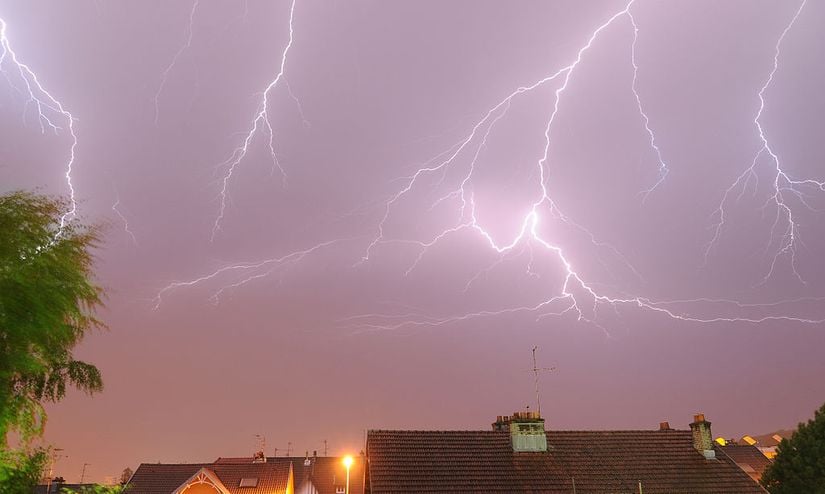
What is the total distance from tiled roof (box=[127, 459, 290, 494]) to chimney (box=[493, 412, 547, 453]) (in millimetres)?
17506

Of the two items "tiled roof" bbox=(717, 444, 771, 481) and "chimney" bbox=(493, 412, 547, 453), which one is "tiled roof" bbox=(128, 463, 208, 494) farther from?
"tiled roof" bbox=(717, 444, 771, 481)

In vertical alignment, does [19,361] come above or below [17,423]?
above

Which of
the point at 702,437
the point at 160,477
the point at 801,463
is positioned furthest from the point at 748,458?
the point at 160,477

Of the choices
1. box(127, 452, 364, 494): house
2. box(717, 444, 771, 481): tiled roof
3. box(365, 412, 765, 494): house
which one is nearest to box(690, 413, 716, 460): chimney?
box(365, 412, 765, 494): house

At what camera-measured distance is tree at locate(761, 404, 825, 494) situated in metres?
20.4

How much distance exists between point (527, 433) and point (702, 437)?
736cm

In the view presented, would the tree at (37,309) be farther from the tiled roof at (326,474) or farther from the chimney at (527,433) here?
the tiled roof at (326,474)

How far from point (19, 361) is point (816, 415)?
24.3m

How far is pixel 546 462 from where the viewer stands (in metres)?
21.8

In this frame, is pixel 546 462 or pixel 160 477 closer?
pixel 546 462

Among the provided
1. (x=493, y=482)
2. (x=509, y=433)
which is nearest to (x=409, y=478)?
(x=493, y=482)

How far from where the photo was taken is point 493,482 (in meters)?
20.4

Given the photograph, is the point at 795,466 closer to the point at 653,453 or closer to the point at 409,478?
the point at 653,453

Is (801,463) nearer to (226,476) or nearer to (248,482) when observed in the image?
(248,482)
